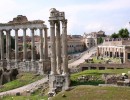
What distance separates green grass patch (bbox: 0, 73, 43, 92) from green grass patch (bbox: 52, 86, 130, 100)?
17.9 m

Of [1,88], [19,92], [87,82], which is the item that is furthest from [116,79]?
[1,88]

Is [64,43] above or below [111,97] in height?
above

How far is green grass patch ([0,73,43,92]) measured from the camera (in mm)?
54706

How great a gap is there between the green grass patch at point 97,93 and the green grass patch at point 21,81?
1787cm

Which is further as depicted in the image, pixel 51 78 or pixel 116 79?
pixel 51 78

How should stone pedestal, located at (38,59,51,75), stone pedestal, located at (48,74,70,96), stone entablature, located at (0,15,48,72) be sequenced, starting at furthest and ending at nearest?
stone entablature, located at (0,15,48,72) → stone pedestal, located at (38,59,51,75) → stone pedestal, located at (48,74,70,96)

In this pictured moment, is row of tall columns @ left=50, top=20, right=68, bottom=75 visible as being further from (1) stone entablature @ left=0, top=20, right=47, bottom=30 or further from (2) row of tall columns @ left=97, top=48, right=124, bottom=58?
(2) row of tall columns @ left=97, top=48, right=124, bottom=58

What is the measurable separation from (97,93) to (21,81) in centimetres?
2392

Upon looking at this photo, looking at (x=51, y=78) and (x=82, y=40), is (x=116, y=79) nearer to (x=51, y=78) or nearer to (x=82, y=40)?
(x=51, y=78)

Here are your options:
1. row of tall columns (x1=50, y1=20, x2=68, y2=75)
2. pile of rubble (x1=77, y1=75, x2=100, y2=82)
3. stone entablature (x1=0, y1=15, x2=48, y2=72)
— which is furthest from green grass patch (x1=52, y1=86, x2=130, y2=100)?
stone entablature (x1=0, y1=15, x2=48, y2=72)

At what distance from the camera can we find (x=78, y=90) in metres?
38.9

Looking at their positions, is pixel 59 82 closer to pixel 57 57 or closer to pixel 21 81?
pixel 57 57

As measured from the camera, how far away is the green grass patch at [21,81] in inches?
2154

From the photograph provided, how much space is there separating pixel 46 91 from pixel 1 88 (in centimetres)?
1097
